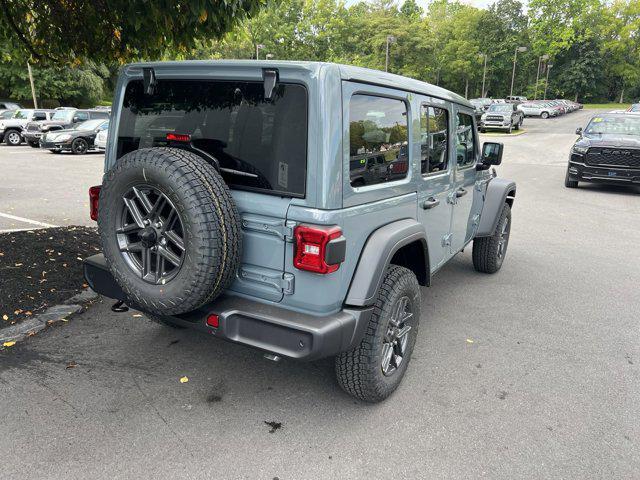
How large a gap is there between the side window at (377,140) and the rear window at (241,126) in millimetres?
311

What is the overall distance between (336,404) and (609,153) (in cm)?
1045

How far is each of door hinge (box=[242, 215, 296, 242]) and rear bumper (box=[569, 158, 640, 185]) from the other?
422 inches

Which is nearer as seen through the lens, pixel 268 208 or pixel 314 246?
pixel 314 246

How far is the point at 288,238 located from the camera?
2457 mm

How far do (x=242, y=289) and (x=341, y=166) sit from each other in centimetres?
86

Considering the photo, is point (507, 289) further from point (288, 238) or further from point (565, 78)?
point (565, 78)

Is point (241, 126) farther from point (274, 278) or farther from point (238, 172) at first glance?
point (274, 278)

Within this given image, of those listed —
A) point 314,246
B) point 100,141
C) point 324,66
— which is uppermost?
point 324,66

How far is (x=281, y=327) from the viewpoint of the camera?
7.89 ft

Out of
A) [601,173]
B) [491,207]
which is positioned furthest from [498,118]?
[491,207]

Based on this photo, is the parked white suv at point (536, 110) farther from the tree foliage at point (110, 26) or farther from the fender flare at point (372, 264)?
the fender flare at point (372, 264)

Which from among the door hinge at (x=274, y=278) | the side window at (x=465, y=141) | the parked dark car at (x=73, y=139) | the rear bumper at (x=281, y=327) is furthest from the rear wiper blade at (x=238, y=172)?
the parked dark car at (x=73, y=139)

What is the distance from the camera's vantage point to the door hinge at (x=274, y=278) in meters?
2.51

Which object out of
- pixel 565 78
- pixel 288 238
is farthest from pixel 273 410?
pixel 565 78
